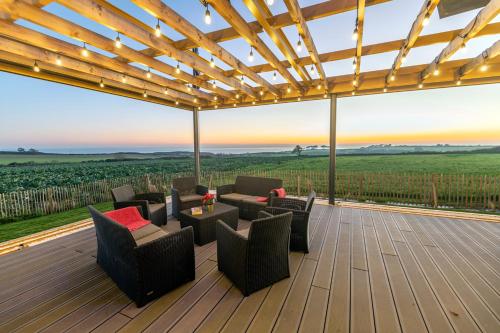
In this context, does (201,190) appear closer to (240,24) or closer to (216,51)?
(216,51)

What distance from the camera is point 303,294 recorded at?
6.37 feet

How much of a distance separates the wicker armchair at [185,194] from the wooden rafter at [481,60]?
5.20 metres

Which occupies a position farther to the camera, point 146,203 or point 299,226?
point 146,203

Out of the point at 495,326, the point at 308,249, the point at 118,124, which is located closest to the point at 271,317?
the point at 308,249

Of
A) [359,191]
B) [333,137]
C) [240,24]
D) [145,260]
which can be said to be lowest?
[359,191]

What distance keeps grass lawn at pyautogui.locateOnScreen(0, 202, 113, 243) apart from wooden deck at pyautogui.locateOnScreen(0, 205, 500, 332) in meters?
1.08

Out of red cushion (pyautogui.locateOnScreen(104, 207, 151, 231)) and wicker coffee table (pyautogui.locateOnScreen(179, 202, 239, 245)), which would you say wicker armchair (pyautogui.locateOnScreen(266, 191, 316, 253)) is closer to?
wicker coffee table (pyautogui.locateOnScreen(179, 202, 239, 245))

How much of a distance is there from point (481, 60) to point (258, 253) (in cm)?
418

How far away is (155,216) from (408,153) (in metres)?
24.5

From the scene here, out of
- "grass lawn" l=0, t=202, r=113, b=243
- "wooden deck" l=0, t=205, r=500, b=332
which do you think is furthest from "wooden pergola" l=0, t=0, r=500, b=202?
"grass lawn" l=0, t=202, r=113, b=243

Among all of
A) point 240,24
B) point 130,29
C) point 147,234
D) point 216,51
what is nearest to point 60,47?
point 130,29

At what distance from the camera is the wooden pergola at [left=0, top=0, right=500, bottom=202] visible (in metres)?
1.81

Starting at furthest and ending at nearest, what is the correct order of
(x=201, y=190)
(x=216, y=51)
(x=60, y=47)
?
(x=201, y=190) → (x=216, y=51) → (x=60, y=47)

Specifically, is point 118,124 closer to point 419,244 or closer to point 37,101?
point 37,101
